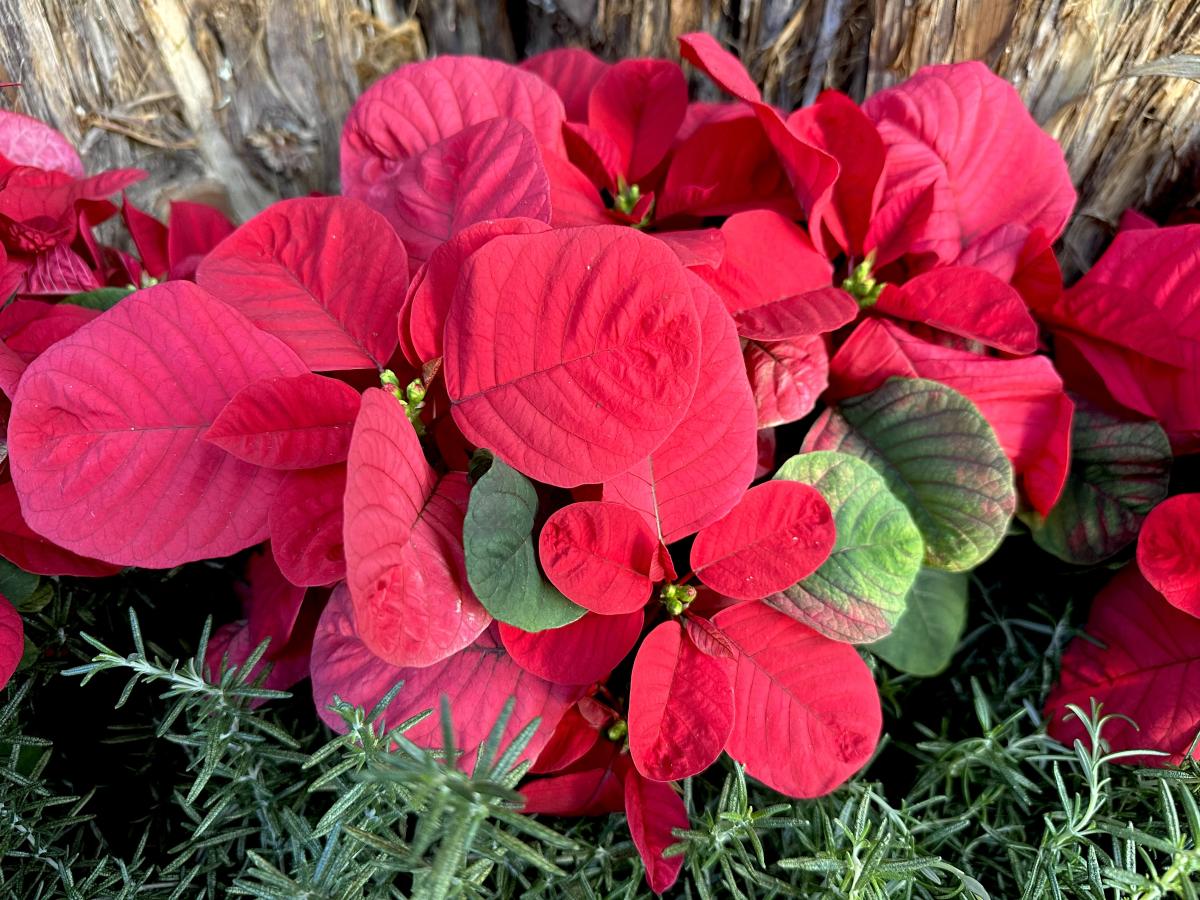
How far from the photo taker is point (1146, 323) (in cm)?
84

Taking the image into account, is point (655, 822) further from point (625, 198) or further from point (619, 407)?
point (625, 198)

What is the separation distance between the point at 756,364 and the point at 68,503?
55 centimetres

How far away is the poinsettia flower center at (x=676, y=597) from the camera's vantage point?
701 mm

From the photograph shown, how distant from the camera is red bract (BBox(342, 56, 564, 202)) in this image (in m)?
0.85

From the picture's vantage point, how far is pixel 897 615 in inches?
28.0

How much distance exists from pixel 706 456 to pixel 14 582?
599mm

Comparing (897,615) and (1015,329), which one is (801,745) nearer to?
(897,615)

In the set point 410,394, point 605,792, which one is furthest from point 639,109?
point 605,792

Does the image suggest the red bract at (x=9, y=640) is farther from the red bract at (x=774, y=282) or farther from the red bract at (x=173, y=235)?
the red bract at (x=774, y=282)

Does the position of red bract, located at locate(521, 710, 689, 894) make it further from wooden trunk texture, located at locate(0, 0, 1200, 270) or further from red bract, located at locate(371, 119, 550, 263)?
wooden trunk texture, located at locate(0, 0, 1200, 270)

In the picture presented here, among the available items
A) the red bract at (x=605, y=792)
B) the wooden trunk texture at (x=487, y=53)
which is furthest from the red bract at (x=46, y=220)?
the red bract at (x=605, y=792)

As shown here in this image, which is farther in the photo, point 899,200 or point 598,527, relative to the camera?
point 899,200

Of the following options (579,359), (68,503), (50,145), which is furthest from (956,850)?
(50,145)

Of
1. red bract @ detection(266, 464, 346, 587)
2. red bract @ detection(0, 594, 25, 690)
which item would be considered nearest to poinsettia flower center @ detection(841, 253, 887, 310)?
red bract @ detection(266, 464, 346, 587)
